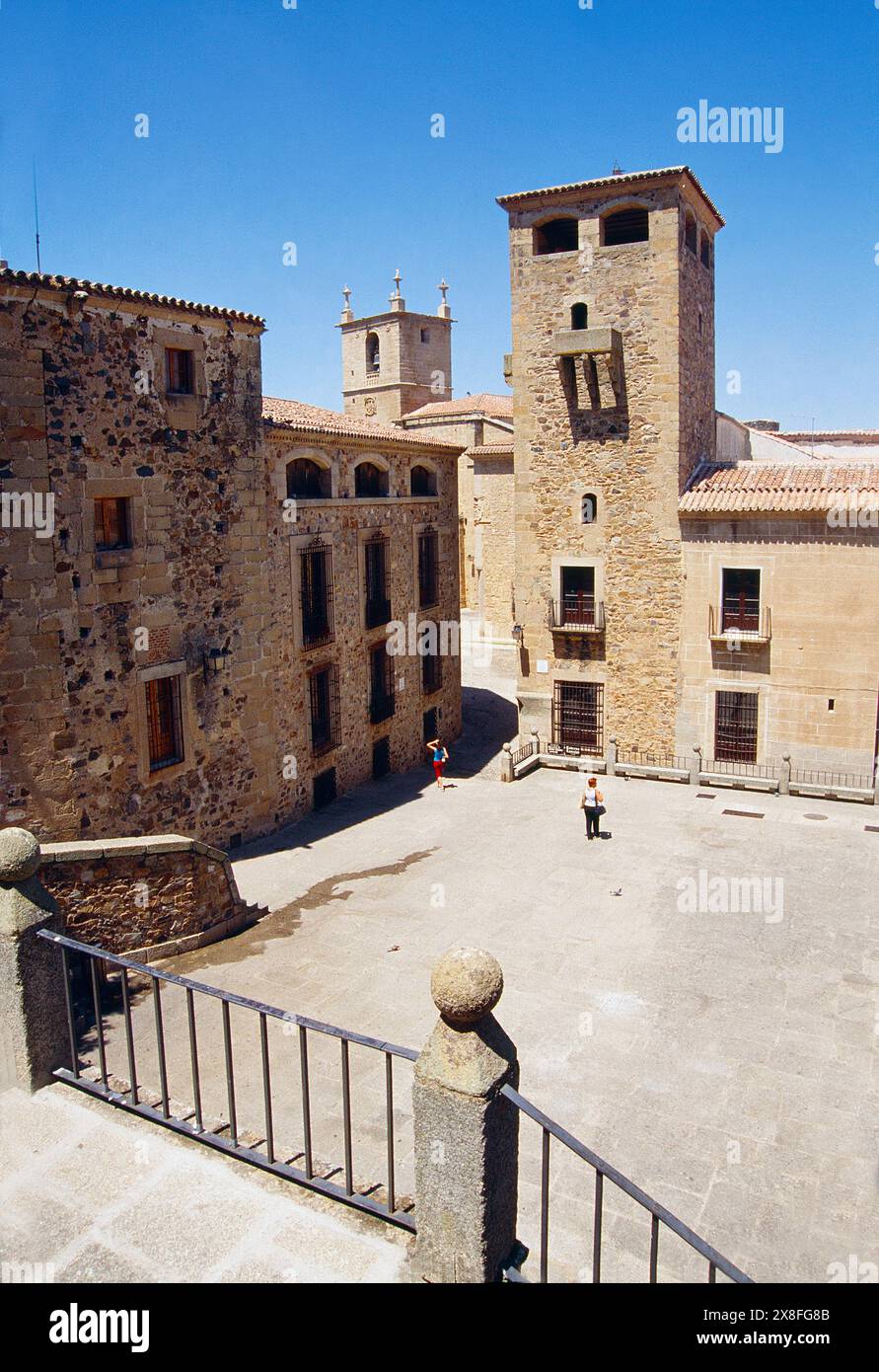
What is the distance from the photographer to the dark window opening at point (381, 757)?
24562 millimetres

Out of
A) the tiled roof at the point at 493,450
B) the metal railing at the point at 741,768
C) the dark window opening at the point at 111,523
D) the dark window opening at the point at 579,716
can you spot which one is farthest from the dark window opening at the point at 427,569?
the tiled roof at the point at 493,450

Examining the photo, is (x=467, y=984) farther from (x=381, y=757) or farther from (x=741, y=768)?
(x=381, y=757)

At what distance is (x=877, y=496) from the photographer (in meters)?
20.1

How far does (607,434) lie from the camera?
23031 mm

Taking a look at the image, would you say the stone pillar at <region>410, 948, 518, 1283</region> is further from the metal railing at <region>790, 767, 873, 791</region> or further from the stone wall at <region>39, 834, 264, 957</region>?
the metal railing at <region>790, 767, 873, 791</region>

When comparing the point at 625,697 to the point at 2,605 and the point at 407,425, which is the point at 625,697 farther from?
the point at 407,425

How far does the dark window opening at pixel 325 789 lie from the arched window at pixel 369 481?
6.57 metres

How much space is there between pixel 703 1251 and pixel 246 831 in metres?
15.2

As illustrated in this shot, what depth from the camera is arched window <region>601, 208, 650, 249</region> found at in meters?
22.4

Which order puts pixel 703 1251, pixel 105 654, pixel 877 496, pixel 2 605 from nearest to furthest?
1. pixel 703 1251
2. pixel 2 605
3. pixel 105 654
4. pixel 877 496

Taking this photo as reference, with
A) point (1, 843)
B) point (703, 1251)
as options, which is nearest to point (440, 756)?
point (1, 843)

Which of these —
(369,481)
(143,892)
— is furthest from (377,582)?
(143,892)

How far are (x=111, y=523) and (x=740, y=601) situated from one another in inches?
533

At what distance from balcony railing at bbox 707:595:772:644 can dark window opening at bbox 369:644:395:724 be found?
7.88m
